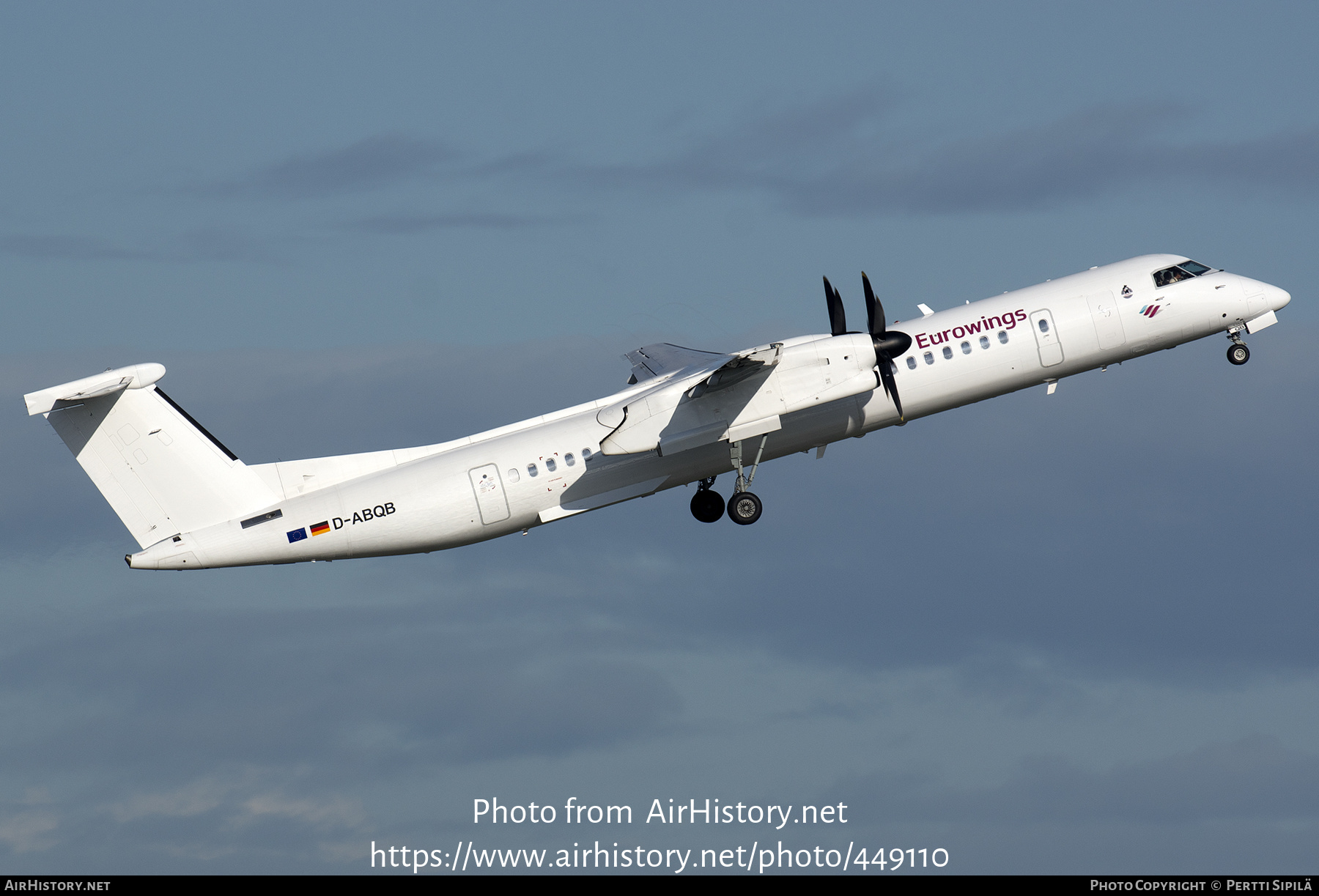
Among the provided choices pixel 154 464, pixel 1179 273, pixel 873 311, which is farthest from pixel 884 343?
pixel 154 464

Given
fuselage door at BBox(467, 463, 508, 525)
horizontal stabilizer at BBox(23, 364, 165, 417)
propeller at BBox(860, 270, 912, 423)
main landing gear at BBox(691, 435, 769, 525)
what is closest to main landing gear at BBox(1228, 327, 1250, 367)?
propeller at BBox(860, 270, 912, 423)

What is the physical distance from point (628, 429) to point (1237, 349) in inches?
578

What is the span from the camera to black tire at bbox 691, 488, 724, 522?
111 ft

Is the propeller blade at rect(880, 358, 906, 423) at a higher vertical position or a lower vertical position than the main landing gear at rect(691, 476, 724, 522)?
higher

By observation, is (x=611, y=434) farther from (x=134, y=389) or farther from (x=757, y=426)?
(x=134, y=389)

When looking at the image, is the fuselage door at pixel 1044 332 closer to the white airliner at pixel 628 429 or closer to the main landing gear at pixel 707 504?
the white airliner at pixel 628 429

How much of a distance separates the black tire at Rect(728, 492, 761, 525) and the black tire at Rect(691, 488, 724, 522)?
4.00ft

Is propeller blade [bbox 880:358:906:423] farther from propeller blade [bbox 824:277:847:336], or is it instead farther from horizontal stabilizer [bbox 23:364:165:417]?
horizontal stabilizer [bbox 23:364:165:417]

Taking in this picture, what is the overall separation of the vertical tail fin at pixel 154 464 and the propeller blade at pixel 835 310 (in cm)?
1283

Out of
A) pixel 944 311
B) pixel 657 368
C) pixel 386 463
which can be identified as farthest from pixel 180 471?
pixel 944 311

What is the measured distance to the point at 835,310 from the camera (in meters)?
31.8

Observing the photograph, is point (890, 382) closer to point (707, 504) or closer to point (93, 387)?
point (707, 504)

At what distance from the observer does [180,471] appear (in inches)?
1178

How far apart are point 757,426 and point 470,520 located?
6.57 metres
